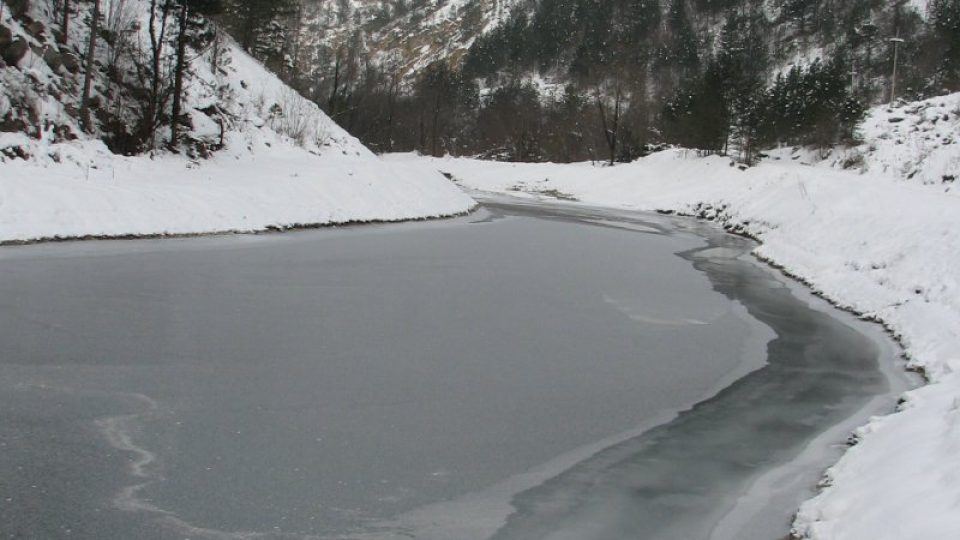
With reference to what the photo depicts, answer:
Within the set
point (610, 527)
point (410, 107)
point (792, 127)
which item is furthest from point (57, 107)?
point (410, 107)

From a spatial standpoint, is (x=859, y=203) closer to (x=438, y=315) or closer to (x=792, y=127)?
(x=438, y=315)

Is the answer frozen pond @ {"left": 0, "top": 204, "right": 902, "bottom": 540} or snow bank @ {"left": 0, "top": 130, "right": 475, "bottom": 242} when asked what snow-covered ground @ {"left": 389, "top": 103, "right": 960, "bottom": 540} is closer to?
frozen pond @ {"left": 0, "top": 204, "right": 902, "bottom": 540}

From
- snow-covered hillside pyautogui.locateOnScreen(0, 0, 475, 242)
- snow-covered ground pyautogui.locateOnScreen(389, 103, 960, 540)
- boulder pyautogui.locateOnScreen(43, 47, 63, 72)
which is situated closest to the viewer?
snow-covered ground pyautogui.locateOnScreen(389, 103, 960, 540)

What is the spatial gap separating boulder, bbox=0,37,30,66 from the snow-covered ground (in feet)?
69.0

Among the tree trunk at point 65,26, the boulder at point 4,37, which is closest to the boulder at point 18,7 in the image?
the tree trunk at point 65,26

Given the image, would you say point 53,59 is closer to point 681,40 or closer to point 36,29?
point 36,29

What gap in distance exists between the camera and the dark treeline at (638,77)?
47.4 metres

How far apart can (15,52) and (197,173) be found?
5669 mm

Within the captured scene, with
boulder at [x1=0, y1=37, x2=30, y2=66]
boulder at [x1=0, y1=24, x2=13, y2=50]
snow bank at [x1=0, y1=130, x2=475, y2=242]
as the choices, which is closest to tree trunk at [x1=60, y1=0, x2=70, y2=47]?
boulder at [x1=0, y1=37, x2=30, y2=66]

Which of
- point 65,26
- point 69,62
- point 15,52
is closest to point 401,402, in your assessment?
point 15,52

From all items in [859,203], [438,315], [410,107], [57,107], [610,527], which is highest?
[410,107]

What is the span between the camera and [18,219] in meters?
14.3

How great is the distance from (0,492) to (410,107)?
91591mm

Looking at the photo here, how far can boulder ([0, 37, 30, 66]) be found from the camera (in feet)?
68.3
